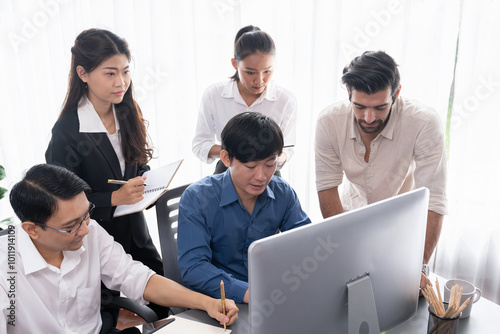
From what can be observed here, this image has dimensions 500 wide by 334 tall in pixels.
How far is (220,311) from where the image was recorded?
130 cm

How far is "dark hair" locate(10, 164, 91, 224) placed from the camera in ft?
4.33

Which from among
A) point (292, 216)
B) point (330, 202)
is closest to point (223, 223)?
point (292, 216)

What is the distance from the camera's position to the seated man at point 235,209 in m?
1.46

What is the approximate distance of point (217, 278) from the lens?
141cm

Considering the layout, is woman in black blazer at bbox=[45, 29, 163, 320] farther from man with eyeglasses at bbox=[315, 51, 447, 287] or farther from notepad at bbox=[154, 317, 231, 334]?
man with eyeglasses at bbox=[315, 51, 447, 287]

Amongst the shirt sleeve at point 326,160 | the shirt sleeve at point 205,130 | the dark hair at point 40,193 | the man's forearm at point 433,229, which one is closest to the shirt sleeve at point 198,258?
the dark hair at point 40,193

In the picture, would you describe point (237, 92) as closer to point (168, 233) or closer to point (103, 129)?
point (103, 129)

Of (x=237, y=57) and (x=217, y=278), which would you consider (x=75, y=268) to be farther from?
(x=237, y=57)

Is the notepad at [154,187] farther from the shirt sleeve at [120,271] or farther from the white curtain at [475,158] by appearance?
the white curtain at [475,158]

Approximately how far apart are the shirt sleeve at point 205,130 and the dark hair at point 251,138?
0.86 meters

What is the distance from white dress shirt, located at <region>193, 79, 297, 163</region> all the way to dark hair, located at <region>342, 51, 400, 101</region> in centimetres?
72

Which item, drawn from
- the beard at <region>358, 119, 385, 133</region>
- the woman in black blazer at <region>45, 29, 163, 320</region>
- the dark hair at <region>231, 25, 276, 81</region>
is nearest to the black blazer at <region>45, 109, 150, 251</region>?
the woman in black blazer at <region>45, 29, 163, 320</region>

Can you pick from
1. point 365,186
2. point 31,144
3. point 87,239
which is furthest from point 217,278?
point 31,144

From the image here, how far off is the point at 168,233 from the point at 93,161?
47 centimetres
